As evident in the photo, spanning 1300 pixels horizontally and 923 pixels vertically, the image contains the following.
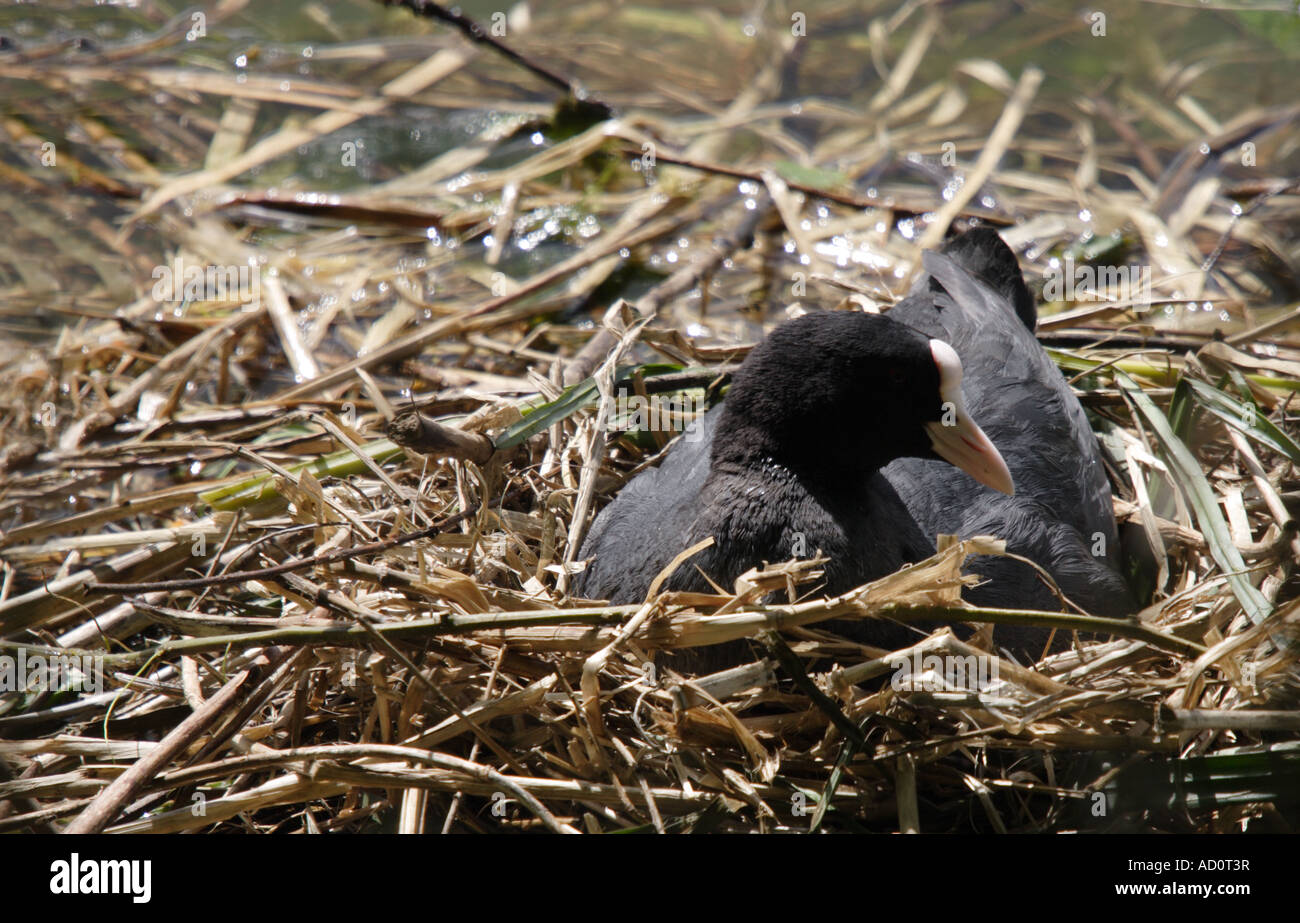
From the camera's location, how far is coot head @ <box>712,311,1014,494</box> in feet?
6.63

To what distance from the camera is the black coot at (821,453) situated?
6.49ft

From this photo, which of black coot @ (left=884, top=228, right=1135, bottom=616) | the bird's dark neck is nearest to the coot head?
the bird's dark neck

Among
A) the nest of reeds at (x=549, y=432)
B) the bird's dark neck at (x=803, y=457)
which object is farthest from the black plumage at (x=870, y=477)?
the nest of reeds at (x=549, y=432)

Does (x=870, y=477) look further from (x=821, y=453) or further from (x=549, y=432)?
(x=549, y=432)

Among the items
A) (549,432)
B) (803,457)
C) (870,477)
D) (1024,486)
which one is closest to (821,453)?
(803,457)

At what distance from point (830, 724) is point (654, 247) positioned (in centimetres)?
241

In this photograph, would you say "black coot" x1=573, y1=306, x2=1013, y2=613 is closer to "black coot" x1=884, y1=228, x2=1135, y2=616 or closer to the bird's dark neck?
the bird's dark neck

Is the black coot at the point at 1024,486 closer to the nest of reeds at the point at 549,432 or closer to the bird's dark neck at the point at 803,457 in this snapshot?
the nest of reeds at the point at 549,432

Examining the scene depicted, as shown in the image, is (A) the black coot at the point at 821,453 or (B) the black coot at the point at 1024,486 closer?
(A) the black coot at the point at 821,453

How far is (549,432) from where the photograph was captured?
2.70 m

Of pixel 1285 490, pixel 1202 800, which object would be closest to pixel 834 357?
pixel 1202 800

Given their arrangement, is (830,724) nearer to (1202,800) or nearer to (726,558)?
(726,558)

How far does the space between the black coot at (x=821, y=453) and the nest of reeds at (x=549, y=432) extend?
0.37 ft

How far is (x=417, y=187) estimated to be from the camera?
430cm
